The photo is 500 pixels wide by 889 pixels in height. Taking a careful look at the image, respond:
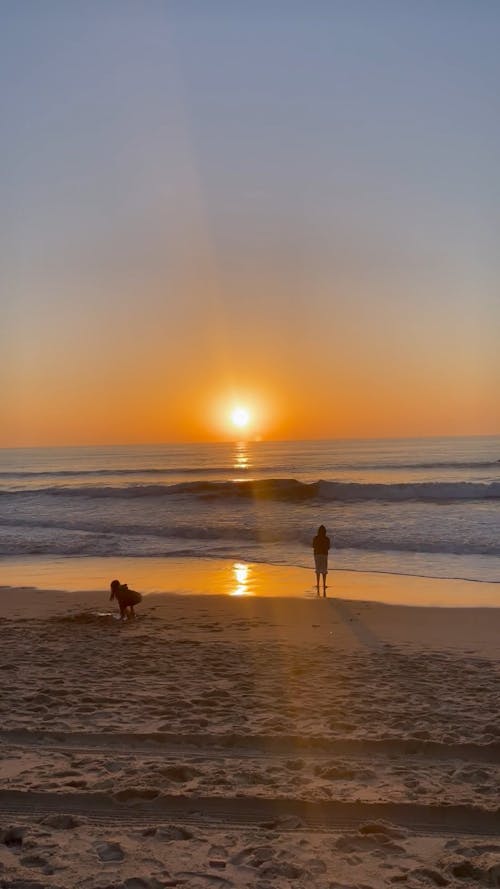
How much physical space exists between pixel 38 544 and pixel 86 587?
9.26 metres

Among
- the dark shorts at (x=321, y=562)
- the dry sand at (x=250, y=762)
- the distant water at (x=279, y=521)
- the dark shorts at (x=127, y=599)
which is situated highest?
the distant water at (x=279, y=521)

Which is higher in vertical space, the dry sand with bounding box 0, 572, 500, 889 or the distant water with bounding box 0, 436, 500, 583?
the distant water with bounding box 0, 436, 500, 583

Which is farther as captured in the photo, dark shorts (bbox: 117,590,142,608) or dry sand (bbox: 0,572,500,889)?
dark shorts (bbox: 117,590,142,608)

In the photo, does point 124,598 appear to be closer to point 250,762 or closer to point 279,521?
point 250,762

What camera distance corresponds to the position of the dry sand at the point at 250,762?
4500 mm

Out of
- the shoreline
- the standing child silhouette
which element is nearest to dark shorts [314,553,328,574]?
the standing child silhouette

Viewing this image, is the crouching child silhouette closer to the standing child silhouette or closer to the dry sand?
the dry sand

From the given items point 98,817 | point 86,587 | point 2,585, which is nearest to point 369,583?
point 86,587

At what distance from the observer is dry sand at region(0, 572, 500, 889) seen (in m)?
4.50

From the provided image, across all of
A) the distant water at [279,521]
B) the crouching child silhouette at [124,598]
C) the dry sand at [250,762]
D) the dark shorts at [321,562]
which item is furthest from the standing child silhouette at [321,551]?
the crouching child silhouette at [124,598]

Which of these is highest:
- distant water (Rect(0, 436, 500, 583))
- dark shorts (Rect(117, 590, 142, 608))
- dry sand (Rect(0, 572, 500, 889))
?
distant water (Rect(0, 436, 500, 583))

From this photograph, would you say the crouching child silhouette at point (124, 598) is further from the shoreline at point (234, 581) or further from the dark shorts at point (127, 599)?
the shoreline at point (234, 581)

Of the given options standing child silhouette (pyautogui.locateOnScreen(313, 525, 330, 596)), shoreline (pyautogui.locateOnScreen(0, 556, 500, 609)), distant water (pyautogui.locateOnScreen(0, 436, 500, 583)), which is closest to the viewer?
shoreline (pyautogui.locateOnScreen(0, 556, 500, 609))

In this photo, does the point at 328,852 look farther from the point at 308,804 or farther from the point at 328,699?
the point at 328,699
